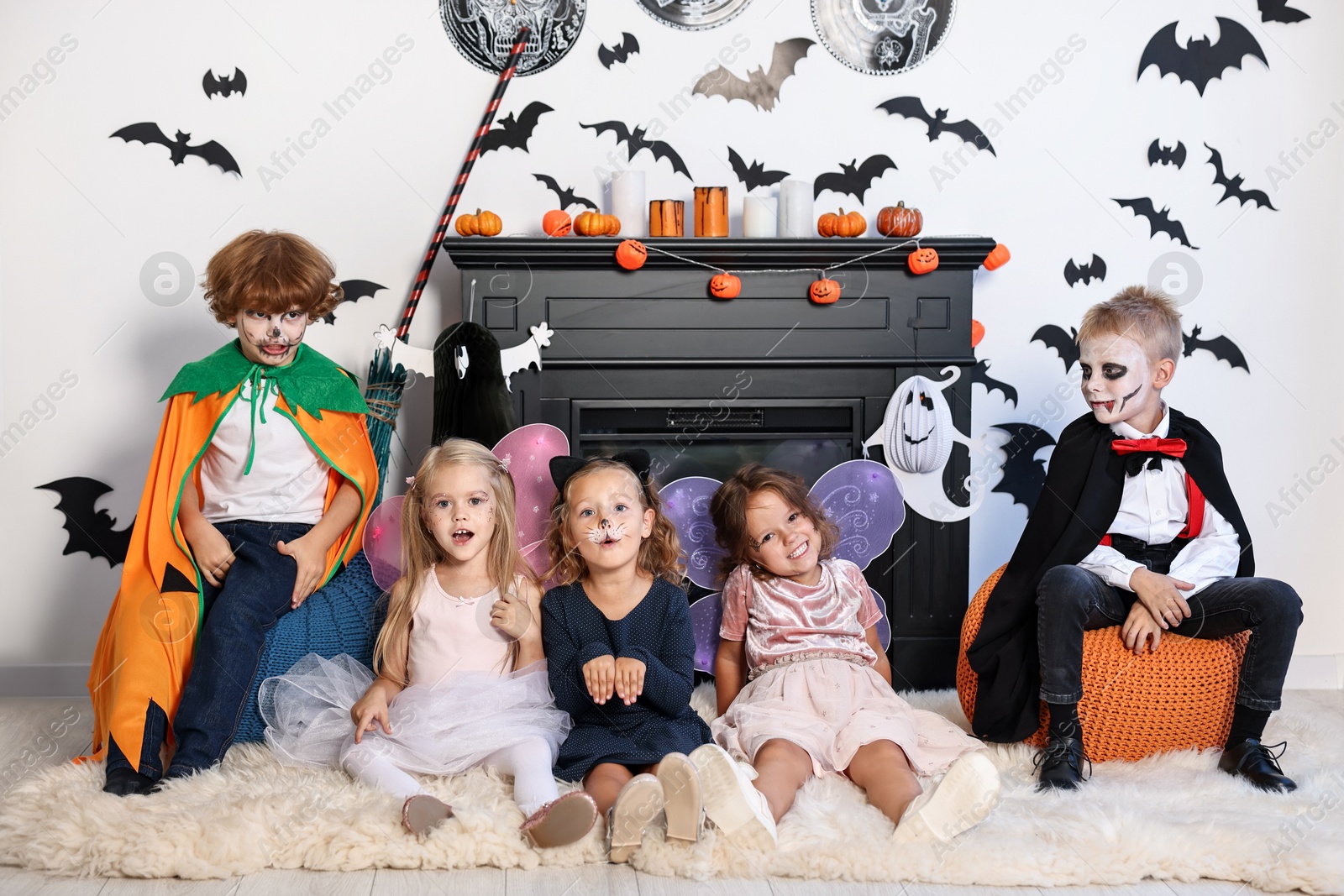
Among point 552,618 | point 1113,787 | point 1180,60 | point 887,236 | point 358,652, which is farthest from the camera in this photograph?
point 1180,60

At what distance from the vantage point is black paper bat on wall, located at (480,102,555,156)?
277 centimetres

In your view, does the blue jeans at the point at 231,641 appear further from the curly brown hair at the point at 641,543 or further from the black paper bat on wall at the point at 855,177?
the black paper bat on wall at the point at 855,177

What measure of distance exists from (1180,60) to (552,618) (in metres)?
2.38

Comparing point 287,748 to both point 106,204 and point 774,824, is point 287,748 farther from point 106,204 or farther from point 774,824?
point 106,204

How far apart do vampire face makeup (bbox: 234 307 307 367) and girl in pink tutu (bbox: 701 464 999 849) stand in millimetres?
1032

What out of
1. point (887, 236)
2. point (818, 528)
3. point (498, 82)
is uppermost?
point (498, 82)

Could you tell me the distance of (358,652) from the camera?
7.20 feet

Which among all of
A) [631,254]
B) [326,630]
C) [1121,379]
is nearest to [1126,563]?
[1121,379]

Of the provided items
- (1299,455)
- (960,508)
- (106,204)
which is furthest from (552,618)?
(1299,455)

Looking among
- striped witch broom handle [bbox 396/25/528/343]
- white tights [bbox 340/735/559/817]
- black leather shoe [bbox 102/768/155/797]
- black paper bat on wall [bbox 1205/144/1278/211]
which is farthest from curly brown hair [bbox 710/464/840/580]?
black paper bat on wall [bbox 1205/144/1278/211]

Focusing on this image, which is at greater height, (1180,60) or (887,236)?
(1180,60)

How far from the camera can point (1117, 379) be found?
2.17 m

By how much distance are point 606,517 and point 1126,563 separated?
3.61 feet

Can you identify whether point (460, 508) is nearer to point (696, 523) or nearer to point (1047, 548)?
point (696, 523)
